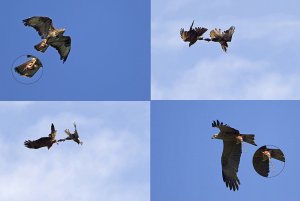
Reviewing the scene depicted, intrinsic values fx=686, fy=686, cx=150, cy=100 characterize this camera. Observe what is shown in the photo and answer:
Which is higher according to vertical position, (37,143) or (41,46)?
(41,46)

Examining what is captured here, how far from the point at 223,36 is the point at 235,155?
2.81m

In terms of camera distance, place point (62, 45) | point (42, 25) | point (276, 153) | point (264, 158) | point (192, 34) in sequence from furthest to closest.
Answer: point (62, 45)
point (42, 25)
point (192, 34)
point (264, 158)
point (276, 153)

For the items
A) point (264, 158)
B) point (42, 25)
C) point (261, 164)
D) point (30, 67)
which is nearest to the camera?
point (264, 158)

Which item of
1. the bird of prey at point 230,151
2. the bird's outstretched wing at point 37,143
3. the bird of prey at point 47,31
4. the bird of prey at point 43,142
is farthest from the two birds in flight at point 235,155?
the bird of prey at point 47,31

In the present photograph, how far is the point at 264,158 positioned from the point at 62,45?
19.5 feet

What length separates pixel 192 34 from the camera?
15.6m

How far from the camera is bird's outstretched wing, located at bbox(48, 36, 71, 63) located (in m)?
17.0

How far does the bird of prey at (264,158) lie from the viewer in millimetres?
14391

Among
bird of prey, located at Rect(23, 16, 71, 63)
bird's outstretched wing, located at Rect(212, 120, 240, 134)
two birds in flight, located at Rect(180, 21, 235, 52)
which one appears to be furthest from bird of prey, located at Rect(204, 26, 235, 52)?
bird of prey, located at Rect(23, 16, 71, 63)

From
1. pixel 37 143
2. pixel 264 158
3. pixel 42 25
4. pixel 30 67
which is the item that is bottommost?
pixel 264 158

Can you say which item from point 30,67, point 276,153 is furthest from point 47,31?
point 276,153

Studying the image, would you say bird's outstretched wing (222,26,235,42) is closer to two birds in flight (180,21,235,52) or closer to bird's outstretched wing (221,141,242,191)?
two birds in flight (180,21,235,52)

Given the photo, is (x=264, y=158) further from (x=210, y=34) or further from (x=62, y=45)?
(x=62, y=45)

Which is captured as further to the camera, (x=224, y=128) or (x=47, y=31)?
(x=47, y=31)
